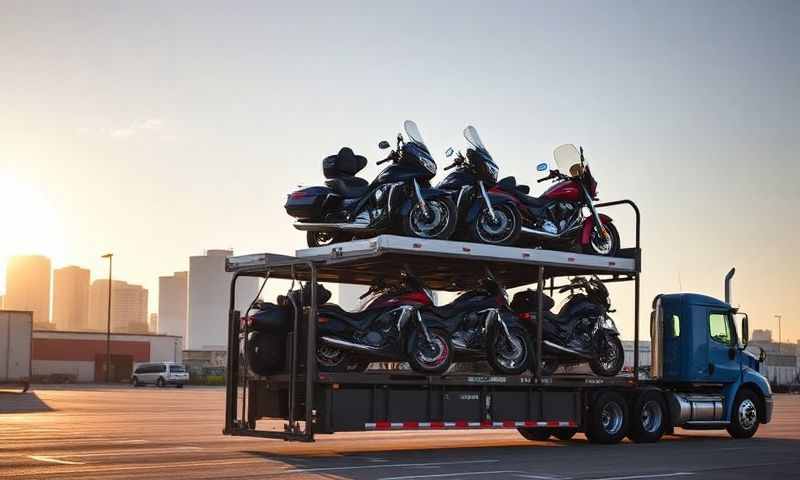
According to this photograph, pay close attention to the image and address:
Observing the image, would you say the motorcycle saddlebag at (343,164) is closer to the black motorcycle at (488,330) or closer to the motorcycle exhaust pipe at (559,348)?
the black motorcycle at (488,330)

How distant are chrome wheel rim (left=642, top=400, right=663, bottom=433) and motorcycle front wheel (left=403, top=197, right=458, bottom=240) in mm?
5416

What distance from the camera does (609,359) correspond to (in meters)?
20.2

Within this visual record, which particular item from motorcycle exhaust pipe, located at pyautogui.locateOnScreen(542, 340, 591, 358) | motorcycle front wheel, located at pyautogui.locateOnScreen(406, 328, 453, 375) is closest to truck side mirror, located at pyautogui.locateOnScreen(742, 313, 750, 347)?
motorcycle exhaust pipe, located at pyautogui.locateOnScreen(542, 340, 591, 358)

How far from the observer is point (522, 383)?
1853cm

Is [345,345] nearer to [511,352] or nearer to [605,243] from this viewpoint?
[511,352]

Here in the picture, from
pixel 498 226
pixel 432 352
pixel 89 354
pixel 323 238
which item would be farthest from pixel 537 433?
pixel 89 354

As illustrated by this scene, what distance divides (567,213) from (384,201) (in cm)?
394

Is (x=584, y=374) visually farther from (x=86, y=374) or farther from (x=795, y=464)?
(x=86, y=374)

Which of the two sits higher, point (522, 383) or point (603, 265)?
point (603, 265)

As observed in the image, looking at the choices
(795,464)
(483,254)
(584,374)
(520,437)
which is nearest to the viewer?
(795,464)

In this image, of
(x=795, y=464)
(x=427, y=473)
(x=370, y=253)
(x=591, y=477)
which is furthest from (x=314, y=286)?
(x=795, y=464)

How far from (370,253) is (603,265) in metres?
5.11

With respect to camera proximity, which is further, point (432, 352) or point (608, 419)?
point (608, 419)

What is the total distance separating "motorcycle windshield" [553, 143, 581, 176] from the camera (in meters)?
21.1
